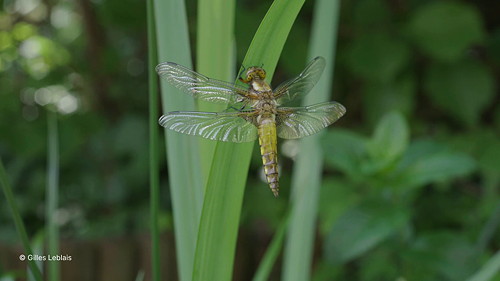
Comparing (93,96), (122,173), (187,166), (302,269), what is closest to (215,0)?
(187,166)

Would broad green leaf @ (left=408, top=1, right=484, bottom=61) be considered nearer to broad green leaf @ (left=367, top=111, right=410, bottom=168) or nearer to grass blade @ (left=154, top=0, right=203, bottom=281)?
broad green leaf @ (left=367, top=111, right=410, bottom=168)

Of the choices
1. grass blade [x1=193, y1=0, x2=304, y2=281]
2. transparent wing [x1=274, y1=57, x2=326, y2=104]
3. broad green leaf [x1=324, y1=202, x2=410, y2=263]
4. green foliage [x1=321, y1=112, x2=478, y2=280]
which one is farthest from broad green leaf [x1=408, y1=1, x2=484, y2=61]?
grass blade [x1=193, y1=0, x2=304, y2=281]

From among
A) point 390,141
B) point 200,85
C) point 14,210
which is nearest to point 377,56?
point 390,141

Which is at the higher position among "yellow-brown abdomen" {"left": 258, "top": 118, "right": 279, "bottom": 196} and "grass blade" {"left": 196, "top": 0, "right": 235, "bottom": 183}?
"grass blade" {"left": 196, "top": 0, "right": 235, "bottom": 183}

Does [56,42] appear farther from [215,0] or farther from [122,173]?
[215,0]

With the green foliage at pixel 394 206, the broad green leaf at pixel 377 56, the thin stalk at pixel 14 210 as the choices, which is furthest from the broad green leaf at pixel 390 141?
the thin stalk at pixel 14 210
